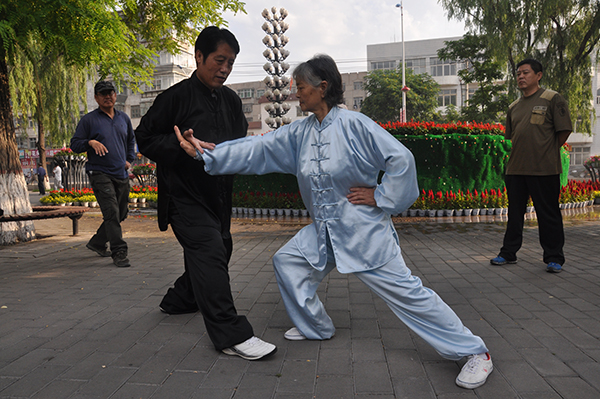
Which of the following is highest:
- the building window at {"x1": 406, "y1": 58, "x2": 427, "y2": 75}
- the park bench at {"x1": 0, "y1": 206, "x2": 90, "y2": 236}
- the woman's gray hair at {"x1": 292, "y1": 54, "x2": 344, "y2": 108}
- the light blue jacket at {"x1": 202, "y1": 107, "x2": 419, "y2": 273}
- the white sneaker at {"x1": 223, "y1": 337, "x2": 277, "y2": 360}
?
the building window at {"x1": 406, "y1": 58, "x2": 427, "y2": 75}

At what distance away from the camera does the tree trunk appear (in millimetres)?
7488

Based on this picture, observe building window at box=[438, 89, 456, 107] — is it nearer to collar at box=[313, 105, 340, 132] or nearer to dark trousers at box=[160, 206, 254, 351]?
collar at box=[313, 105, 340, 132]

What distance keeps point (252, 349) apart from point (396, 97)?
47.2m

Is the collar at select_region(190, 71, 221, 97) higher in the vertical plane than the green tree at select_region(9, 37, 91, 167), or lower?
lower

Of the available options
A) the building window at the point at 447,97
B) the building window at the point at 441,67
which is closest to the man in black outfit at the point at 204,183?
the building window at the point at 447,97

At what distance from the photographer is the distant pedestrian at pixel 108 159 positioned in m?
5.63

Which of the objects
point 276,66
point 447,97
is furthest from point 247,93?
point 276,66

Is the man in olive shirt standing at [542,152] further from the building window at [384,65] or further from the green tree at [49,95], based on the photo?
the building window at [384,65]

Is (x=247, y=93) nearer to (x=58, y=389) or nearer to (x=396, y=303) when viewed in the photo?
(x=396, y=303)

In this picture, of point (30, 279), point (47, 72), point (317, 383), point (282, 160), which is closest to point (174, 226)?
point (282, 160)

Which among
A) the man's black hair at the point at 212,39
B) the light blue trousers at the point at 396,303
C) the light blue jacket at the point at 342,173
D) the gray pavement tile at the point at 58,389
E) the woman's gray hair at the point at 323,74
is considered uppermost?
the man's black hair at the point at 212,39

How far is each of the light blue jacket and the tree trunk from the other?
20.4 ft

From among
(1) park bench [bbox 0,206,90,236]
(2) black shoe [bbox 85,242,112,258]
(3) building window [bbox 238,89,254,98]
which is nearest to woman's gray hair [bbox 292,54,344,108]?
(2) black shoe [bbox 85,242,112,258]

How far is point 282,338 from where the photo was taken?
3232 millimetres
